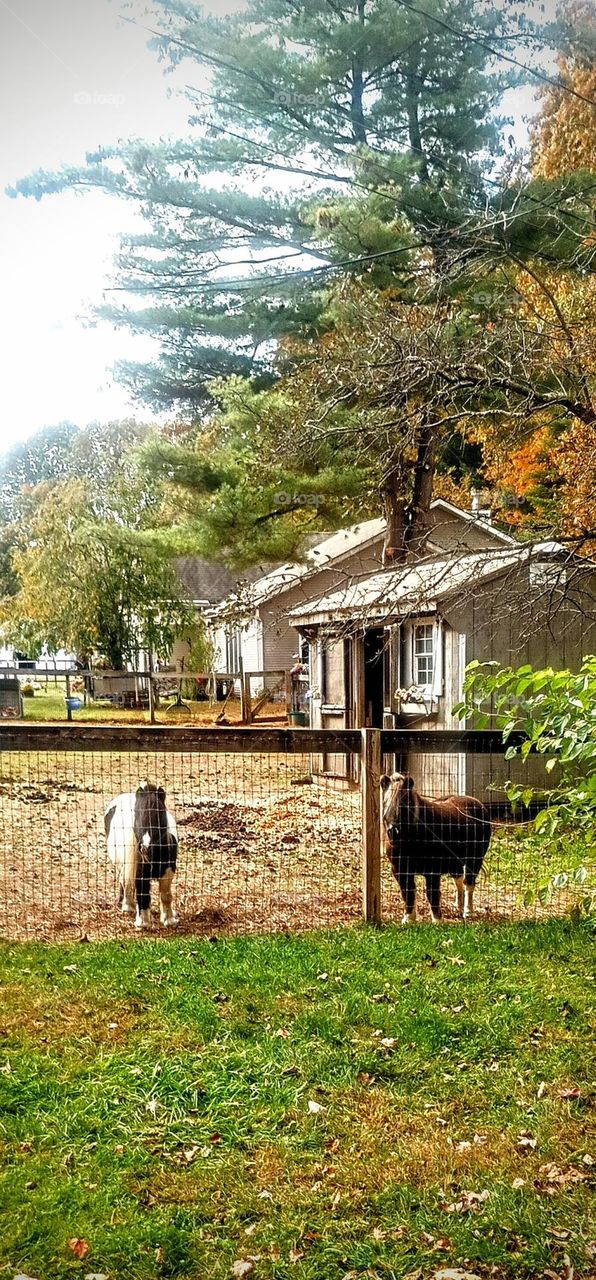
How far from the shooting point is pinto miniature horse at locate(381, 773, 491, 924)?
4.57 meters

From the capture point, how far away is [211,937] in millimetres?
4289

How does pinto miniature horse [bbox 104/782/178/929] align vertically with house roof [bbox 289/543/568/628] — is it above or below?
below

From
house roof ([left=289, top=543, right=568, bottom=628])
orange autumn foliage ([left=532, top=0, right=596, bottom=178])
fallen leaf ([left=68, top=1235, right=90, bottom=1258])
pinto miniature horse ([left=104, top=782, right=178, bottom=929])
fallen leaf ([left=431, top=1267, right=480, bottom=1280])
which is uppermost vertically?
orange autumn foliage ([left=532, top=0, right=596, bottom=178])

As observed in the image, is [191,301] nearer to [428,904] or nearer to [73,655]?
[73,655]

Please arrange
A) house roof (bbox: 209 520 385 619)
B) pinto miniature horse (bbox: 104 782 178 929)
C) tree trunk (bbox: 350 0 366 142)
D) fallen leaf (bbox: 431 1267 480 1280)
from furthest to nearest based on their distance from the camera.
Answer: house roof (bbox: 209 520 385 619)
tree trunk (bbox: 350 0 366 142)
pinto miniature horse (bbox: 104 782 178 929)
fallen leaf (bbox: 431 1267 480 1280)

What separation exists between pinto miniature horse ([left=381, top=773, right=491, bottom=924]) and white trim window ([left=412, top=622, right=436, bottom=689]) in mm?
4061

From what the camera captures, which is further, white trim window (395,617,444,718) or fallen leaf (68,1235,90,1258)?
white trim window (395,617,444,718)

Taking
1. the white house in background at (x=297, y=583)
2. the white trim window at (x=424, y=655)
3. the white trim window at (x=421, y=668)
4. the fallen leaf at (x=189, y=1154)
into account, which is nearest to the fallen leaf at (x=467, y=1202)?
the fallen leaf at (x=189, y=1154)

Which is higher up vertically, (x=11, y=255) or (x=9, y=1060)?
(x=11, y=255)

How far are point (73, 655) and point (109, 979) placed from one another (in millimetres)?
12977

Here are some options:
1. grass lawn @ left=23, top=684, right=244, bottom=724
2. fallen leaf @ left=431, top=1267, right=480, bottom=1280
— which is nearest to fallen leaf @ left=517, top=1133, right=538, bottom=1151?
fallen leaf @ left=431, top=1267, right=480, bottom=1280

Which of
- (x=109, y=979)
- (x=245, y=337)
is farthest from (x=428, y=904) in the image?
(x=245, y=337)

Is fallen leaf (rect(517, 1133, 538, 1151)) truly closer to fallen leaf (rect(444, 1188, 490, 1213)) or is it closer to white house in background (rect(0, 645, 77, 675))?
fallen leaf (rect(444, 1188, 490, 1213))

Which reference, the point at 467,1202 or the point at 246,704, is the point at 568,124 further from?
the point at 467,1202
